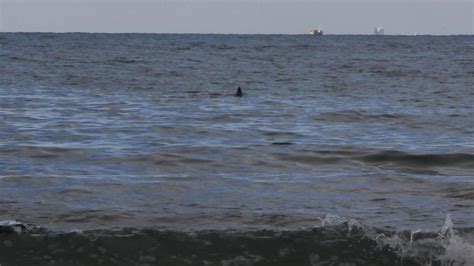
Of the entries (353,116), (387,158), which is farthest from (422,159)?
(353,116)

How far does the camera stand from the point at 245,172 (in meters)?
11.3

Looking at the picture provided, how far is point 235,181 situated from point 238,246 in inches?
118

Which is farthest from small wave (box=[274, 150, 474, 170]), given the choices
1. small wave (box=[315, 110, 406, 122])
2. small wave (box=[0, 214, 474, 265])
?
small wave (box=[315, 110, 406, 122])

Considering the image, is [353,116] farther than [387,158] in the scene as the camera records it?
Yes

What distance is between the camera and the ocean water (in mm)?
7578

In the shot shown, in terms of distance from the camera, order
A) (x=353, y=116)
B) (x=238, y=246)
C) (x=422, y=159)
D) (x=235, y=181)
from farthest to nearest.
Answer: (x=353, y=116), (x=422, y=159), (x=235, y=181), (x=238, y=246)

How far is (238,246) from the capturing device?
25.1 feet

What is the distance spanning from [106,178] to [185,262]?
3523 millimetres

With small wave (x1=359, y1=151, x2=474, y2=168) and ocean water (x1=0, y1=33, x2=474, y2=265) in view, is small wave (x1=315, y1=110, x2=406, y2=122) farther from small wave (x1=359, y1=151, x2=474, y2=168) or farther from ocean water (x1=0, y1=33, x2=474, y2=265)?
small wave (x1=359, y1=151, x2=474, y2=168)

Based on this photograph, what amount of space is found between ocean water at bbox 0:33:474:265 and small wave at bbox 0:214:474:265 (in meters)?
0.02

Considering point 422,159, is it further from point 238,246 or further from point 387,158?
point 238,246

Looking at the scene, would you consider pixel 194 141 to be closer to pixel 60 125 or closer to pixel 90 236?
pixel 60 125

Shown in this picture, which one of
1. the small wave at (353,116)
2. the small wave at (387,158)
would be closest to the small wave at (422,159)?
the small wave at (387,158)

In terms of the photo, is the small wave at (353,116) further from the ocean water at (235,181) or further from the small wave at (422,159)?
the small wave at (422,159)
